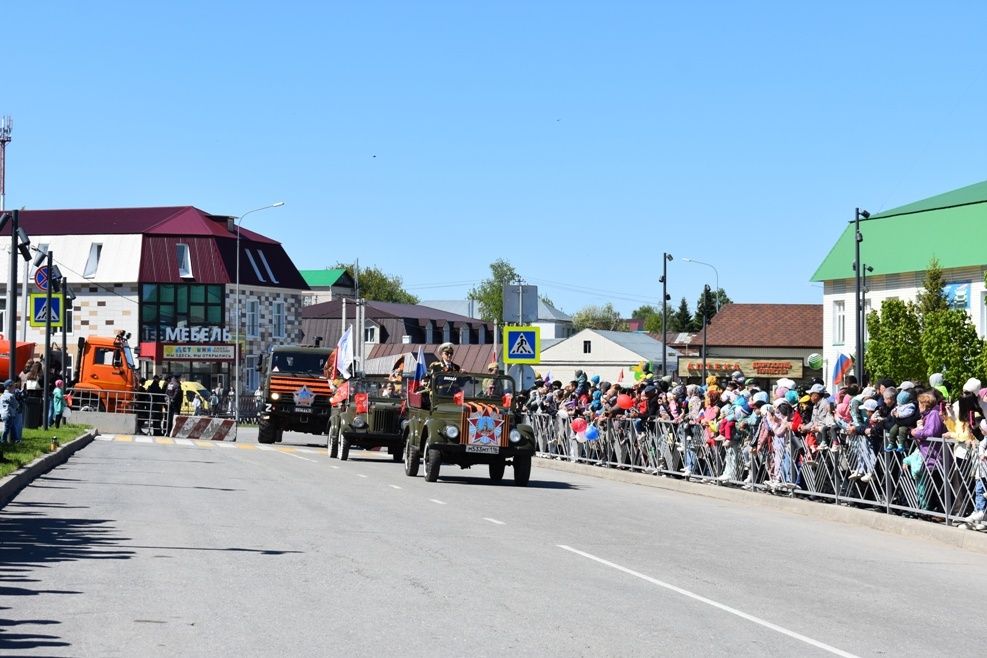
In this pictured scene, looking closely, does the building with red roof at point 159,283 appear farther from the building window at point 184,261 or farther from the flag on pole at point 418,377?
the flag on pole at point 418,377

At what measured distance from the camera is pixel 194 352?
85062mm

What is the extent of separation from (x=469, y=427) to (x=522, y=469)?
1283 millimetres

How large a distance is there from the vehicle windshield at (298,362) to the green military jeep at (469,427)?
1685cm

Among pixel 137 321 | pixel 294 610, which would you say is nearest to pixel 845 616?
pixel 294 610

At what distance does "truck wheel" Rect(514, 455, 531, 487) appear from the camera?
24.5 m

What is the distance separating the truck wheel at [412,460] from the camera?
25359mm

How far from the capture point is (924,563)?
1474cm

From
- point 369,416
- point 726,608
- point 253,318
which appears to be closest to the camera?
point 726,608

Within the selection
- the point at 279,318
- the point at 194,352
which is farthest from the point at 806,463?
the point at 279,318

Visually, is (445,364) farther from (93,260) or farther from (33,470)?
(93,260)

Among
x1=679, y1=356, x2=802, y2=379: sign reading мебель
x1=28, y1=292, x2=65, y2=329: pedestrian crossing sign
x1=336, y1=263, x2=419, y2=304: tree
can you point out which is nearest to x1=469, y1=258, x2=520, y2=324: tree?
x1=336, y1=263, x2=419, y2=304: tree

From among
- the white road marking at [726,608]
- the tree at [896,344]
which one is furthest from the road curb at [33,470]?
the tree at [896,344]

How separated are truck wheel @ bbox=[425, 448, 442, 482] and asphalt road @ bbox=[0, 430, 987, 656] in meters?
3.05

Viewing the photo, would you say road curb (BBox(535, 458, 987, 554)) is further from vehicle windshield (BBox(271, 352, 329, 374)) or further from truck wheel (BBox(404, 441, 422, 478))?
vehicle windshield (BBox(271, 352, 329, 374))
